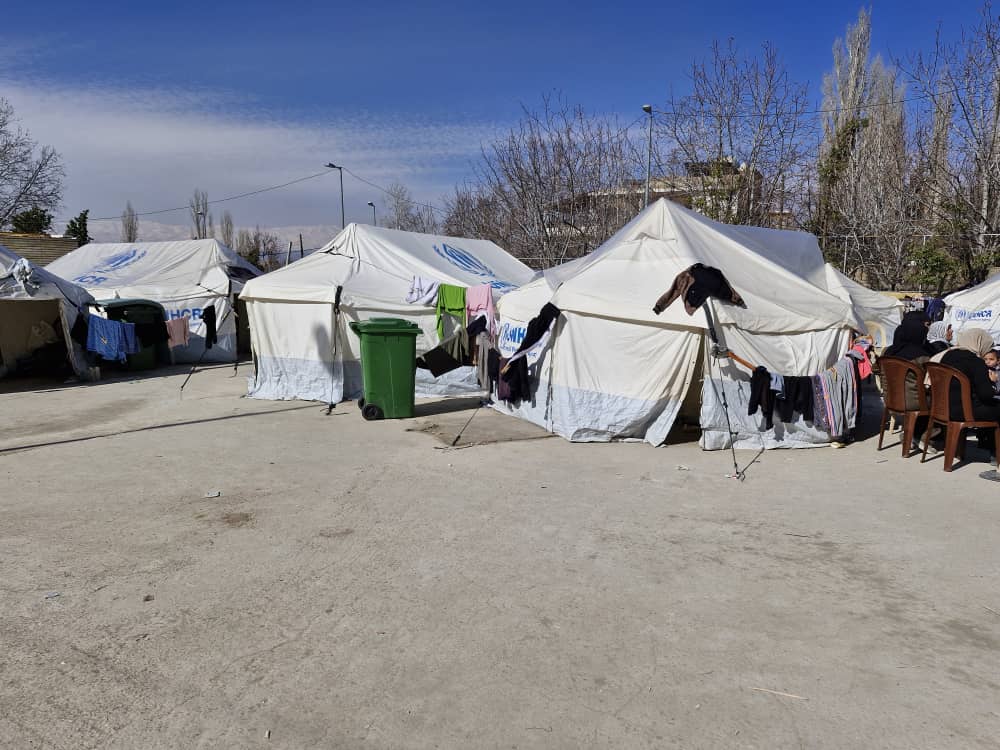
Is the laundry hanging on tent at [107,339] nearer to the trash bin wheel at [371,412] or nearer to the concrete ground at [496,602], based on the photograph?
the concrete ground at [496,602]

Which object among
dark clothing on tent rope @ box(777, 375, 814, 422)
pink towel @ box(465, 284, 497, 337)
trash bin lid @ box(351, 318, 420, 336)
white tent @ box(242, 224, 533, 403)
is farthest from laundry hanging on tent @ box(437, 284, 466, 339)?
dark clothing on tent rope @ box(777, 375, 814, 422)

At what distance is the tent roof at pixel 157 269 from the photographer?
19.5 metres

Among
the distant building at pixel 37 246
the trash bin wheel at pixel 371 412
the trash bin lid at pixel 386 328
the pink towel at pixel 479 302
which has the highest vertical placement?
the distant building at pixel 37 246

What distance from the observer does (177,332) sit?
1841 centimetres

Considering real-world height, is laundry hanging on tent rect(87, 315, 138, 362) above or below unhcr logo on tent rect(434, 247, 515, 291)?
below

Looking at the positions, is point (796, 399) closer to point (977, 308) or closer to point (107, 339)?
point (977, 308)

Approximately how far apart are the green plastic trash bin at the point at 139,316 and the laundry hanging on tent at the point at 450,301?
934 centimetres

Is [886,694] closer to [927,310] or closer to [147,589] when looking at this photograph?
[147,589]

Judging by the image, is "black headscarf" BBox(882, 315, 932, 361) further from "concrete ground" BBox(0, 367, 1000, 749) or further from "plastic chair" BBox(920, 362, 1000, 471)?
"concrete ground" BBox(0, 367, 1000, 749)

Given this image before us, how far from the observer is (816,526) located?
233 inches

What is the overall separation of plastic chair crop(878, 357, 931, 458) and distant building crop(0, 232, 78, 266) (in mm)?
31496

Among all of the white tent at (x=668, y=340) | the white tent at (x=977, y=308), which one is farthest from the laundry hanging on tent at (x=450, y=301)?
the white tent at (x=977, y=308)

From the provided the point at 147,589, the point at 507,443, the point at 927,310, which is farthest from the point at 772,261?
the point at 147,589

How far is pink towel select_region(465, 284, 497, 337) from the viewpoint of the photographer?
489 inches
